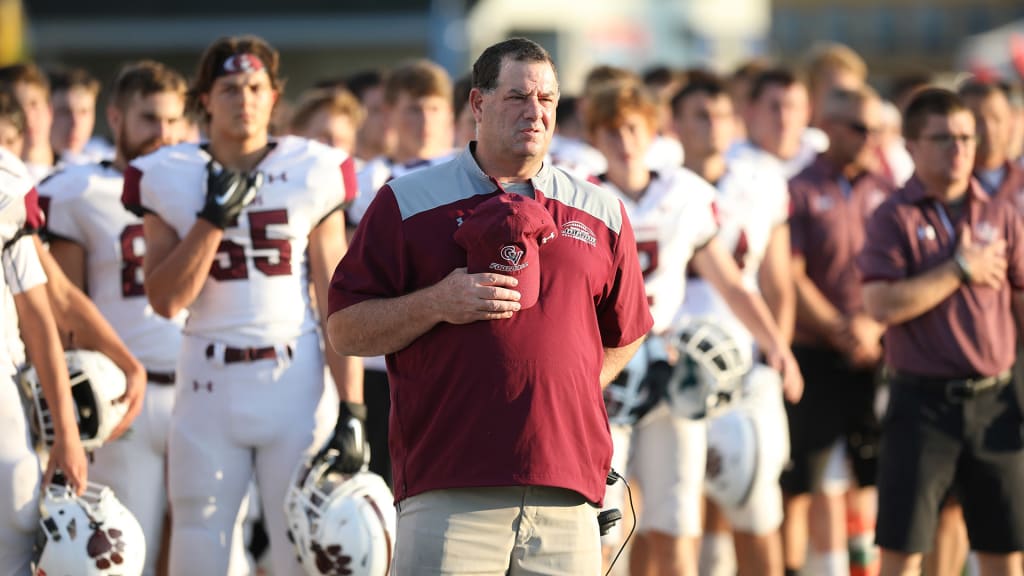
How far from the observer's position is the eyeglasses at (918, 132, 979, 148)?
22.3 ft

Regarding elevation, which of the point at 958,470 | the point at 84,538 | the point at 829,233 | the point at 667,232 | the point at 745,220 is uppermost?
the point at 667,232

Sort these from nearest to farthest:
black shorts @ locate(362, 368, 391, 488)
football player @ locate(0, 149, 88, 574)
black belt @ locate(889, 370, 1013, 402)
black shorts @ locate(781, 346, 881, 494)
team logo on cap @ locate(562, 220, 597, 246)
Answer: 1. team logo on cap @ locate(562, 220, 597, 246)
2. football player @ locate(0, 149, 88, 574)
3. black belt @ locate(889, 370, 1013, 402)
4. black shorts @ locate(362, 368, 391, 488)
5. black shorts @ locate(781, 346, 881, 494)

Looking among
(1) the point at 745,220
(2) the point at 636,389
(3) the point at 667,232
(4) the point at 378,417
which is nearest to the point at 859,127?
(1) the point at 745,220

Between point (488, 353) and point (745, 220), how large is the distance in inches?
155

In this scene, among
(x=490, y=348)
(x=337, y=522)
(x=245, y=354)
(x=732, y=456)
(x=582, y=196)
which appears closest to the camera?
(x=490, y=348)

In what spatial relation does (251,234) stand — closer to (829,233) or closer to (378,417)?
(378,417)

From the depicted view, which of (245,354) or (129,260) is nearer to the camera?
(245,354)

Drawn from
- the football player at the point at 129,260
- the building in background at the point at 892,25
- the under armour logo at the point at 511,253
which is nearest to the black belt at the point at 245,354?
the football player at the point at 129,260

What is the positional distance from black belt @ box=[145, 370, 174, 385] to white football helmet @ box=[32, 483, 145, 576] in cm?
103

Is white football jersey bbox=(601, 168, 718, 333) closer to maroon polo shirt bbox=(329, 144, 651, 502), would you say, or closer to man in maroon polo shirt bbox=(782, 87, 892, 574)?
man in maroon polo shirt bbox=(782, 87, 892, 574)

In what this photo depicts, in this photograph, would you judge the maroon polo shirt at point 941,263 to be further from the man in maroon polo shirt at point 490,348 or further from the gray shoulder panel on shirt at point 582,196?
the man in maroon polo shirt at point 490,348

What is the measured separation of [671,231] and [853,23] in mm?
107900

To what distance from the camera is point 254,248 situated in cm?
592

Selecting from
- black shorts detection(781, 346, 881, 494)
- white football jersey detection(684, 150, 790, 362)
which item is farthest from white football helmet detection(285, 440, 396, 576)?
black shorts detection(781, 346, 881, 494)
